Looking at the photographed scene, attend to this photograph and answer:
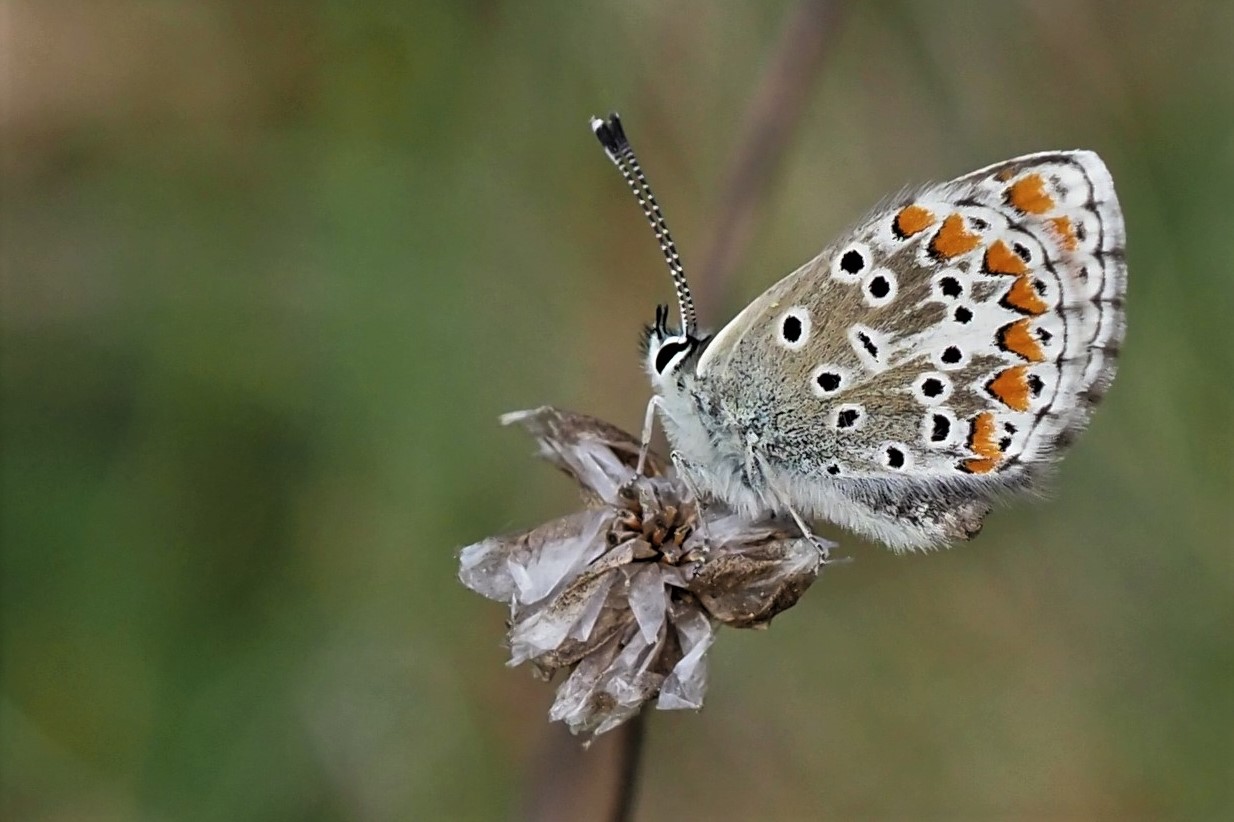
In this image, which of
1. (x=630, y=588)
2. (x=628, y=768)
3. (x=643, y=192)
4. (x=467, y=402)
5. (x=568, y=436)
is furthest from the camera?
(x=467, y=402)

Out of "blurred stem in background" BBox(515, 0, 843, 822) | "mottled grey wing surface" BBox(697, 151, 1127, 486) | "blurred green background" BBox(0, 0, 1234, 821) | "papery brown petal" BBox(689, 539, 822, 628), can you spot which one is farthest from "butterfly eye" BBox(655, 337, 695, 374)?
"blurred green background" BBox(0, 0, 1234, 821)

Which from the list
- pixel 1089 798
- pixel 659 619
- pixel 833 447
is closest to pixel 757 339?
pixel 833 447

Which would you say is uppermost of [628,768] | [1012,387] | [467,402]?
[467,402]

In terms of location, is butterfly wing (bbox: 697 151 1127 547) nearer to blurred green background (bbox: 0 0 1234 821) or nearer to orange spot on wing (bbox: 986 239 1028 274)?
orange spot on wing (bbox: 986 239 1028 274)

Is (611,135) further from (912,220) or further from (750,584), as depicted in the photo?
(750,584)

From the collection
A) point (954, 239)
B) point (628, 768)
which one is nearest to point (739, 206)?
point (954, 239)

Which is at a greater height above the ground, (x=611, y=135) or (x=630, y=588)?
(x=611, y=135)
